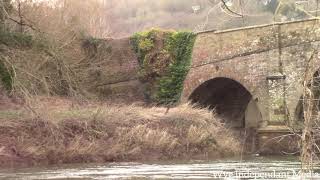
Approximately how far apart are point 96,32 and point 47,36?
1139 inches

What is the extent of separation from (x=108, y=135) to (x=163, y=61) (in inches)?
395

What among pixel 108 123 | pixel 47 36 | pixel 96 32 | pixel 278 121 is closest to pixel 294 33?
pixel 278 121

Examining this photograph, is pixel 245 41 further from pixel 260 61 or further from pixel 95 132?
pixel 95 132

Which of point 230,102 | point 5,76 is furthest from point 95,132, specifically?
point 230,102

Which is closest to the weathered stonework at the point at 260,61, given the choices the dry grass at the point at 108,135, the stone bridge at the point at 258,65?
the stone bridge at the point at 258,65

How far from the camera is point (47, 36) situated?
51.3 ft

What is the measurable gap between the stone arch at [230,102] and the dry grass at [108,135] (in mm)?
5188

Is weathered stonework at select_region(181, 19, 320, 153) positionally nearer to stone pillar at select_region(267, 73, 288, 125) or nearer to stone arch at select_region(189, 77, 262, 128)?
stone pillar at select_region(267, 73, 288, 125)

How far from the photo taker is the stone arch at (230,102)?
32.8 m

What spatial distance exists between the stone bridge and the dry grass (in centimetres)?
338

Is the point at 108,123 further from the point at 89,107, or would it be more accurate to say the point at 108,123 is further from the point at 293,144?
the point at 293,144

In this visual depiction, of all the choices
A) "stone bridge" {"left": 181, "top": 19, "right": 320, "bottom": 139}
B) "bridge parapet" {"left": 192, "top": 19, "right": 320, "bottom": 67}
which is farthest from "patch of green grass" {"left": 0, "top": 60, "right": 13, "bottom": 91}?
"bridge parapet" {"left": 192, "top": 19, "right": 320, "bottom": 67}

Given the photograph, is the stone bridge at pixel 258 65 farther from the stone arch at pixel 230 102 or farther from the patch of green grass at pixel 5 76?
the patch of green grass at pixel 5 76

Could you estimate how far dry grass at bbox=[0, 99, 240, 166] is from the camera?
854 inches
